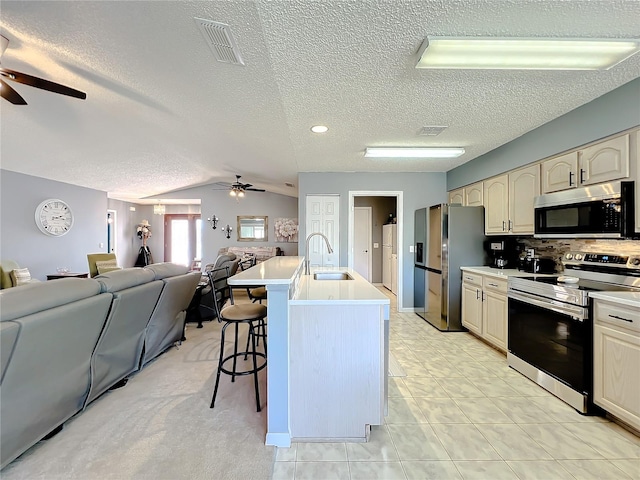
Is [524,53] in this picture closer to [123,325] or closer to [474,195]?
[474,195]

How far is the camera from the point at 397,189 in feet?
15.8

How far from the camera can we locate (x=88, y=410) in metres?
2.10

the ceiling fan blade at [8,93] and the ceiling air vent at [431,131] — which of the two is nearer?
the ceiling fan blade at [8,93]

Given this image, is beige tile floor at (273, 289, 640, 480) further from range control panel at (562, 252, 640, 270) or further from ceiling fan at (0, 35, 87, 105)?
ceiling fan at (0, 35, 87, 105)

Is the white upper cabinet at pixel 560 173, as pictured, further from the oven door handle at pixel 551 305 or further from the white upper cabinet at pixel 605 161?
the oven door handle at pixel 551 305

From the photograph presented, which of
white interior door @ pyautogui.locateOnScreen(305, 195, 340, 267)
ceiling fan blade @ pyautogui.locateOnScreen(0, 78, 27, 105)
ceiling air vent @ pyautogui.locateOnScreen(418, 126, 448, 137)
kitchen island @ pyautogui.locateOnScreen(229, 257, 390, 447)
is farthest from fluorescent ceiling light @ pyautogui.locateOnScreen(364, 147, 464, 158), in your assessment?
ceiling fan blade @ pyautogui.locateOnScreen(0, 78, 27, 105)

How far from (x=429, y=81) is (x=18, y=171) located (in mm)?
6492

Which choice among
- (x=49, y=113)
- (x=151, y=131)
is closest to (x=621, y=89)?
(x=151, y=131)

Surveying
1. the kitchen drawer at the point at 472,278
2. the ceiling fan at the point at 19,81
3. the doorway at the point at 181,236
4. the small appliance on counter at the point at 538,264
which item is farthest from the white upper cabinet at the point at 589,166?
the doorway at the point at 181,236

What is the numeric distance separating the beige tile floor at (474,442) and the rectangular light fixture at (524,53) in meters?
2.26

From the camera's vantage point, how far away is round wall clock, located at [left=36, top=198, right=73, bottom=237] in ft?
17.3

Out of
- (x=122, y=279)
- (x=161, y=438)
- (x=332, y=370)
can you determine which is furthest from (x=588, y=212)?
(x=122, y=279)

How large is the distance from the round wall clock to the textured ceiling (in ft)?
4.05

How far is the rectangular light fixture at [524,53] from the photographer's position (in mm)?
1556
